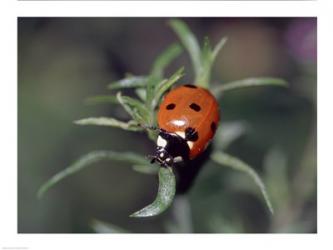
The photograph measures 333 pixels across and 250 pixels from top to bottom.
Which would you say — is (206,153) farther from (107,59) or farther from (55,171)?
(107,59)

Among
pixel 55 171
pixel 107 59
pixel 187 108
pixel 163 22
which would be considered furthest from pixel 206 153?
pixel 163 22

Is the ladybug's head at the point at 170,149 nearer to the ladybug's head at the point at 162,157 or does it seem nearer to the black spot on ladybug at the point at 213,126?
the ladybug's head at the point at 162,157

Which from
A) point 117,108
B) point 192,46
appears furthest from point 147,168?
point 117,108

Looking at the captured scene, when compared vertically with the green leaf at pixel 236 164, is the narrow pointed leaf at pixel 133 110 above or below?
above

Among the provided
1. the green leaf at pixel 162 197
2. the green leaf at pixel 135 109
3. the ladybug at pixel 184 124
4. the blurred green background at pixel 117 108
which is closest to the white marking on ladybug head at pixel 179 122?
the ladybug at pixel 184 124

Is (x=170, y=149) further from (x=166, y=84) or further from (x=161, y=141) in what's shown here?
(x=166, y=84)

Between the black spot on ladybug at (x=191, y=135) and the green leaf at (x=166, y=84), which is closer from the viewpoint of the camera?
the green leaf at (x=166, y=84)
